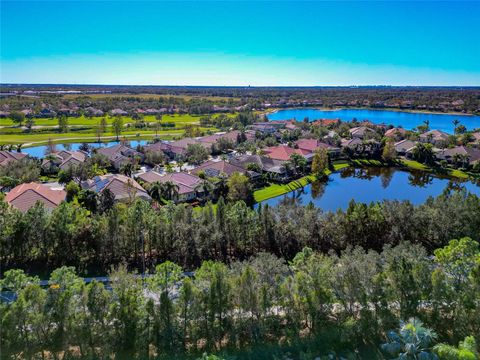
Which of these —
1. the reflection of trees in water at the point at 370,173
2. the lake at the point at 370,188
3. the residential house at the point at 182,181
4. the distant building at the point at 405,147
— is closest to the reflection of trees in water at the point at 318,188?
the lake at the point at 370,188

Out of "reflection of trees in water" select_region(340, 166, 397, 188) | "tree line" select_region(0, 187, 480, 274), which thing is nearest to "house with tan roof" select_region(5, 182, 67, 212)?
"tree line" select_region(0, 187, 480, 274)

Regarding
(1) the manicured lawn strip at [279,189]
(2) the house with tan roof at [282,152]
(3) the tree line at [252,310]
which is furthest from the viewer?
(2) the house with tan roof at [282,152]

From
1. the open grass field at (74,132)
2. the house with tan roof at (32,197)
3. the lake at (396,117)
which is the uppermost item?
the lake at (396,117)

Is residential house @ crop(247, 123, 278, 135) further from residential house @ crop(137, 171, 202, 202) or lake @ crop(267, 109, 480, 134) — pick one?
residential house @ crop(137, 171, 202, 202)

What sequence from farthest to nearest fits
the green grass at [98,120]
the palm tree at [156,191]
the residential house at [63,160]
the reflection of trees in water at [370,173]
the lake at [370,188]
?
the green grass at [98,120]
the reflection of trees in water at [370,173]
the residential house at [63,160]
the lake at [370,188]
the palm tree at [156,191]

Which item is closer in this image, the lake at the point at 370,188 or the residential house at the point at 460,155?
the lake at the point at 370,188

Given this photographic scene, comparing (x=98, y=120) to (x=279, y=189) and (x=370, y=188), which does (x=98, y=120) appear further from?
(x=370, y=188)

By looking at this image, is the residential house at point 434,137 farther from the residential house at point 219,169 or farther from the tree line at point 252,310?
the tree line at point 252,310
